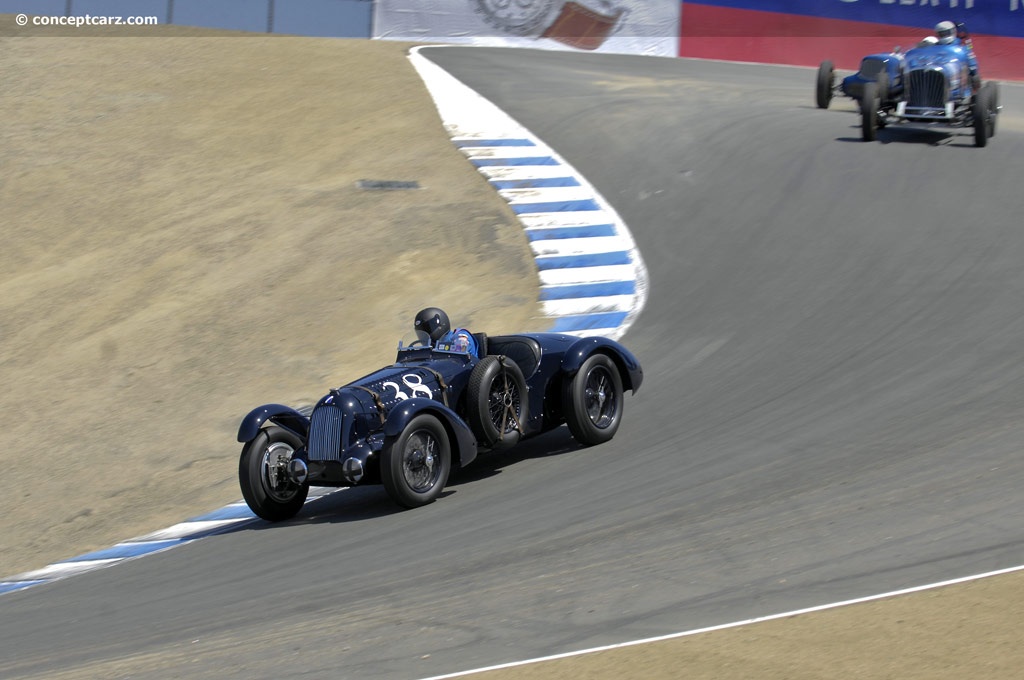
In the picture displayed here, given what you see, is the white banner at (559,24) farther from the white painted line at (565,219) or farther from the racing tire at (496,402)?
the racing tire at (496,402)

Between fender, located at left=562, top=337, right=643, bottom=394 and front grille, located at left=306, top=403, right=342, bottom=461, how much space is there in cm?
185

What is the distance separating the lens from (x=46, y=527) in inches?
402

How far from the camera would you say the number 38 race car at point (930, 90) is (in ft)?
55.3

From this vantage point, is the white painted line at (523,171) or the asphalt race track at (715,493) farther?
the white painted line at (523,171)

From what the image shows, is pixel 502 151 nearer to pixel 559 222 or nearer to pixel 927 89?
pixel 559 222

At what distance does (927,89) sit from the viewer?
17672 millimetres

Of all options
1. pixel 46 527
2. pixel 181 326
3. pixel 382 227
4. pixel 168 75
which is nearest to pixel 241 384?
pixel 181 326

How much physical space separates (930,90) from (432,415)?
471 inches

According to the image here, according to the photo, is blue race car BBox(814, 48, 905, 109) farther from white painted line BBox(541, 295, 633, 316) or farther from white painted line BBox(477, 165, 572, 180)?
white painted line BBox(541, 295, 633, 316)

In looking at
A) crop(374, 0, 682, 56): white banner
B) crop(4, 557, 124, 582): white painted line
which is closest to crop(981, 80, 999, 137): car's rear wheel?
crop(374, 0, 682, 56): white banner

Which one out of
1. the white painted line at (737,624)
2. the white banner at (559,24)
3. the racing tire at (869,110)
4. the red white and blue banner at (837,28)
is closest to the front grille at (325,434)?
the white painted line at (737,624)

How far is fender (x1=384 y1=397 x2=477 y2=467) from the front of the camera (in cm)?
823

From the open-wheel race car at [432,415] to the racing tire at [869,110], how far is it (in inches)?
345

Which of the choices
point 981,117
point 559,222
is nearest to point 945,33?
point 981,117
